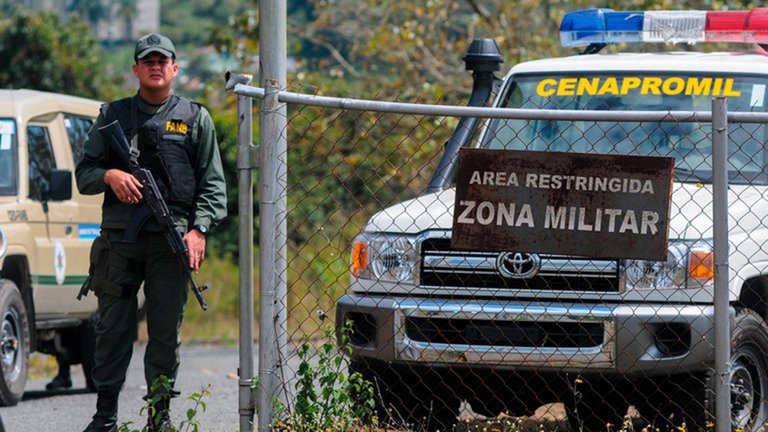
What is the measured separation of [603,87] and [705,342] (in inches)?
76.6

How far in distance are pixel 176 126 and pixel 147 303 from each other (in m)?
0.82

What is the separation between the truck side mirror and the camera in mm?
8500

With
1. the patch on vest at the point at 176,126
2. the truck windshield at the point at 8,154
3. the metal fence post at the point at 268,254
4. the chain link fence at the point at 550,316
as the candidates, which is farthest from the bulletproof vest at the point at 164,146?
the truck windshield at the point at 8,154

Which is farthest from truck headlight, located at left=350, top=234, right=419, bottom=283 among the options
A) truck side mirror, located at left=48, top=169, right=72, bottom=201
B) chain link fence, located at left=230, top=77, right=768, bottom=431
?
truck side mirror, located at left=48, top=169, right=72, bottom=201

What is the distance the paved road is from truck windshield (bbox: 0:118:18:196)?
1.54 metres

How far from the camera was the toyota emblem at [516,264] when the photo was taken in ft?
18.2

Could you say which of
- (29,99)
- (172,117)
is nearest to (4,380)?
(29,99)

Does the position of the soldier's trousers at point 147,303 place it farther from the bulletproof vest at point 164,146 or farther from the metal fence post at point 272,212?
the metal fence post at point 272,212

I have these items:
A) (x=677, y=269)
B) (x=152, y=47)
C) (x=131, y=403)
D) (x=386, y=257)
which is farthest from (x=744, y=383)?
(x=131, y=403)

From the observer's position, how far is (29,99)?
30.4ft

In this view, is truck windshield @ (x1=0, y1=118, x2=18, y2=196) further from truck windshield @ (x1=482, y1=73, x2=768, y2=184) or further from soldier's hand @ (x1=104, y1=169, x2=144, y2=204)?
truck windshield @ (x1=482, y1=73, x2=768, y2=184)

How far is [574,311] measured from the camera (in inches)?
214

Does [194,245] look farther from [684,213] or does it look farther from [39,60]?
[39,60]

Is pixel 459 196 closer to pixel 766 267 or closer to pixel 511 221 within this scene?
pixel 511 221
